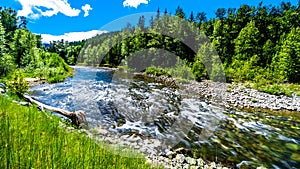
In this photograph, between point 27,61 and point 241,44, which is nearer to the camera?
point 27,61

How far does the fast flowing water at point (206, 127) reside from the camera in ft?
21.8

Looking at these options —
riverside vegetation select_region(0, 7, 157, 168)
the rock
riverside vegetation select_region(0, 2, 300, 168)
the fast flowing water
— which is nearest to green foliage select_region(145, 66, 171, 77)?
riverside vegetation select_region(0, 2, 300, 168)

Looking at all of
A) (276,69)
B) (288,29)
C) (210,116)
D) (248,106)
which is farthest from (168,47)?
(210,116)

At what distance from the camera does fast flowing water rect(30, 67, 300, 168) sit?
6.63m

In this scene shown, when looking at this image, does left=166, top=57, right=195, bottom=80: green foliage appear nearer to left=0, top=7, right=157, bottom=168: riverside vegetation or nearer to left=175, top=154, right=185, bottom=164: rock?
left=0, top=7, right=157, bottom=168: riverside vegetation

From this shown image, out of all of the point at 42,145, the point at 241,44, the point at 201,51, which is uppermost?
the point at 241,44

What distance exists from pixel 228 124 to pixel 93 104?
709cm

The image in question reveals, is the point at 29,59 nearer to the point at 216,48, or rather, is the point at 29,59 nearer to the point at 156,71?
the point at 156,71

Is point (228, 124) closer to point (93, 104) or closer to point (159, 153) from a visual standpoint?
point (159, 153)

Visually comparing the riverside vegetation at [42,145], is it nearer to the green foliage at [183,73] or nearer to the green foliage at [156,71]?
the green foliage at [183,73]

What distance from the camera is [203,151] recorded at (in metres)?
6.57

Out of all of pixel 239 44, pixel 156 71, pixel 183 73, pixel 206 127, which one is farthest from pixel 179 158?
pixel 239 44

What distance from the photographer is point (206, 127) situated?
906 centimetres

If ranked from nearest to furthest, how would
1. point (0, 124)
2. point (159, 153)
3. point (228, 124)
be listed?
point (0, 124), point (159, 153), point (228, 124)
